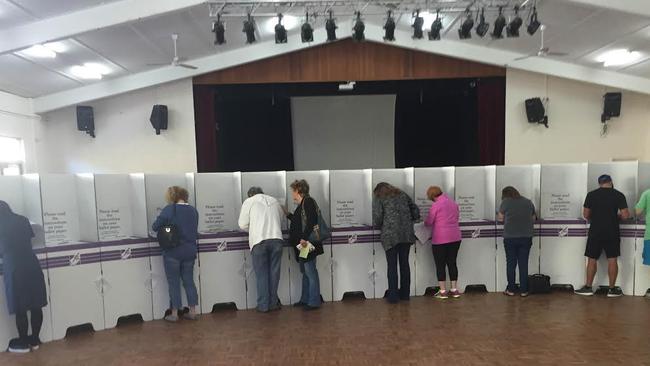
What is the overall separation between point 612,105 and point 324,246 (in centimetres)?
723

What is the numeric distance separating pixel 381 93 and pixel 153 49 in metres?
4.35

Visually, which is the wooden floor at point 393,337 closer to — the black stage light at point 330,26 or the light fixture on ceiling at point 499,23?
the light fixture on ceiling at point 499,23

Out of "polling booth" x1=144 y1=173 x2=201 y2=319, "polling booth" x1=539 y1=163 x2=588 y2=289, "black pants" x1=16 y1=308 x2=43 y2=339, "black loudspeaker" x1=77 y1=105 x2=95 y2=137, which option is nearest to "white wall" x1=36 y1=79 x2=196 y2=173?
"black loudspeaker" x1=77 y1=105 x2=95 y2=137

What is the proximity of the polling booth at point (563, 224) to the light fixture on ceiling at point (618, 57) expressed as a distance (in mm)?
3389

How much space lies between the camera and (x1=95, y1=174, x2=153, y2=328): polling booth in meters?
4.08

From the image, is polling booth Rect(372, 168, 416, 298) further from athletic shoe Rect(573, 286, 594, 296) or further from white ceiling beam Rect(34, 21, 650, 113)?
white ceiling beam Rect(34, 21, 650, 113)

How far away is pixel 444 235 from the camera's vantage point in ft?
14.7

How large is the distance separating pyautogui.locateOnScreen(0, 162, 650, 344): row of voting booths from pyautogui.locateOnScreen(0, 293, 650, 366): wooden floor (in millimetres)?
292

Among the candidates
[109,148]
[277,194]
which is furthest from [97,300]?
[109,148]

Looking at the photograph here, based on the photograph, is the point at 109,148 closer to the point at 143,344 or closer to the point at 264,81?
the point at 264,81

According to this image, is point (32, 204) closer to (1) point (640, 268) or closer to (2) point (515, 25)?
(2) point (515, 25)

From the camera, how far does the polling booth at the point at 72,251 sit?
379 cm

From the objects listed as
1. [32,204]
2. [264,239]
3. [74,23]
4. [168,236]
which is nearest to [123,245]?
[168,236]

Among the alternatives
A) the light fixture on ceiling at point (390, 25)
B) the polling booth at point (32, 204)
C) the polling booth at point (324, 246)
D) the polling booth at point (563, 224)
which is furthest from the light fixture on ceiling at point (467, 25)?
the polling booth at point (32, 204)
